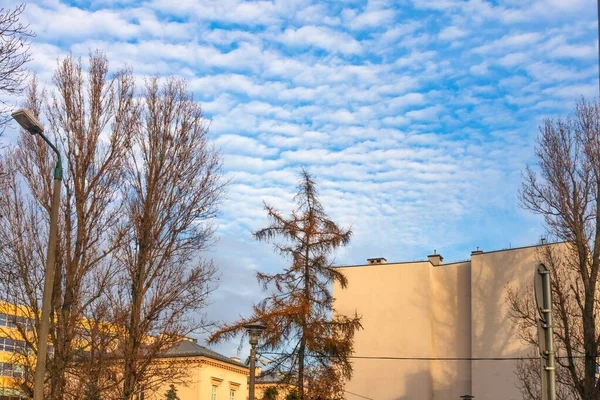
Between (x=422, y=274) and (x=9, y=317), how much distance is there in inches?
1235

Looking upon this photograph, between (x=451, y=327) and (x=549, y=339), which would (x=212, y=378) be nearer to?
(x=451, y=327)

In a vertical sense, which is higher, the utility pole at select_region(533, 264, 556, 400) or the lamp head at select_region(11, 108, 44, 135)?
the lamp head at select_region(11, 108, 44, 135)

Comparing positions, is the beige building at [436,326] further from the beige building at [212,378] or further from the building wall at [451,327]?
the beige building at [212,378]

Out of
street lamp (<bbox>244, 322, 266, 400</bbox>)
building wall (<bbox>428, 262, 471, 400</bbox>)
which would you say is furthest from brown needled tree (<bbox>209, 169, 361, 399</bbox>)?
building wall (<bbox>428, 262, 471, 400</bbox>)

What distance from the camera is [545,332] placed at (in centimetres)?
772

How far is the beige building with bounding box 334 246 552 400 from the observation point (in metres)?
43.6

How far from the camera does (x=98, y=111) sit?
23.4m

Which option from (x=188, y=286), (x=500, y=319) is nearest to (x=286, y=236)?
(x=188, y=286)

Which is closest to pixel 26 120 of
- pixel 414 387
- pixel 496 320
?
pixel 496 320

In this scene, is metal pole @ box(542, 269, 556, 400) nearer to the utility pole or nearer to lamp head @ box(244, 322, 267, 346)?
the utility pole

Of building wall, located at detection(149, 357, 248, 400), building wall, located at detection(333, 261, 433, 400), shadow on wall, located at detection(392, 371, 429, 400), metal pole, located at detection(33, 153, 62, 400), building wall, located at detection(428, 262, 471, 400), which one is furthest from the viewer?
building wall, located at detection(149, 357, 248, 400)

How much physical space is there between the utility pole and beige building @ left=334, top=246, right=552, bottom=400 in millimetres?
36638

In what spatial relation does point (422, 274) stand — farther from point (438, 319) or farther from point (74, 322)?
point (74, 322)

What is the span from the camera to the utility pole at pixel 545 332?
24.5 feet
